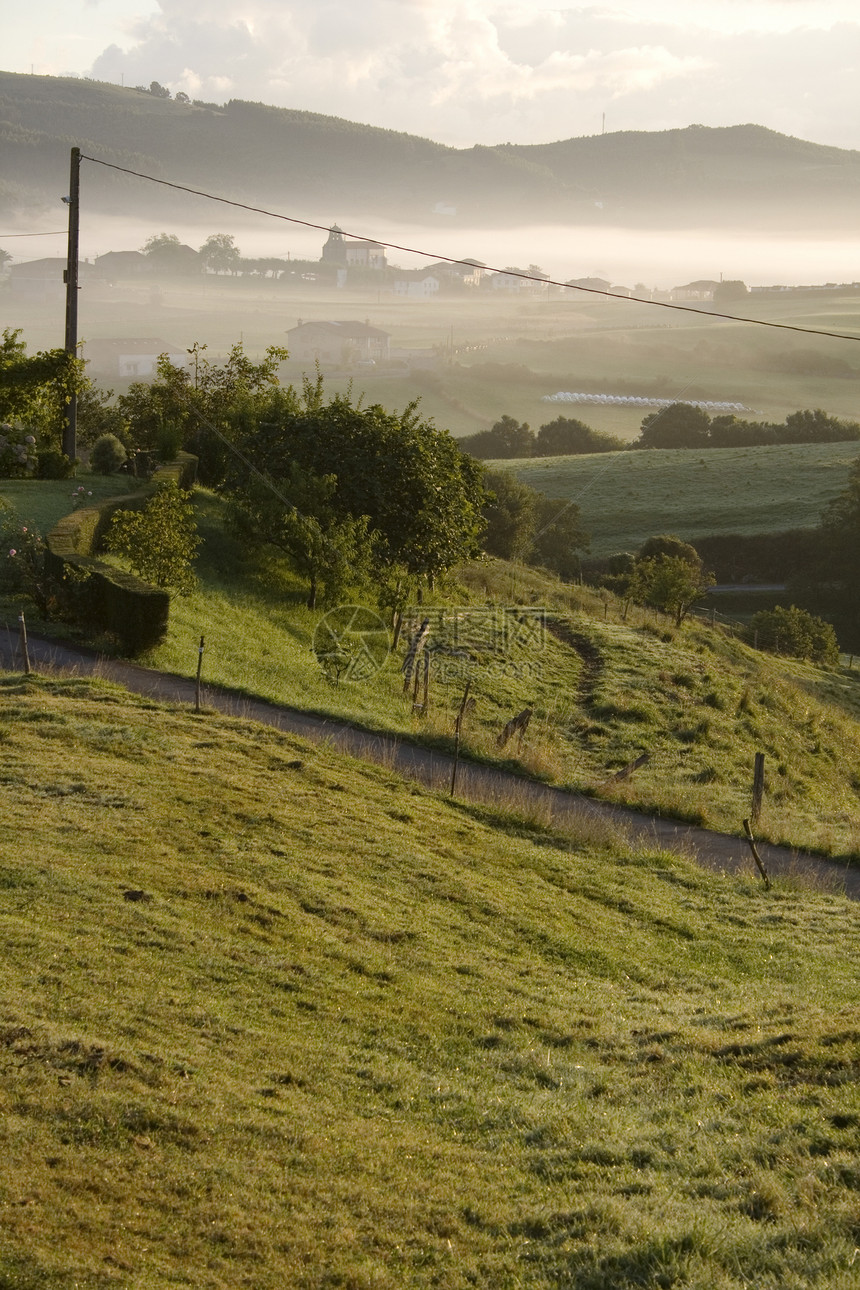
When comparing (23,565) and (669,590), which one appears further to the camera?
(669,590)

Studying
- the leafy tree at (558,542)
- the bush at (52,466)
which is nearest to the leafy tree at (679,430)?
the leafy tree at (558,542)

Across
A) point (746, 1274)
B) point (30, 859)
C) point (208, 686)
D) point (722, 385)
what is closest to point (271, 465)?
point (208, 686)

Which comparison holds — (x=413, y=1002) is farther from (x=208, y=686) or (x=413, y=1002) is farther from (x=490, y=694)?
(x=490, y=694)

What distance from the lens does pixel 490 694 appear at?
31.1m

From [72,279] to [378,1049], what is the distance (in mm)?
32423

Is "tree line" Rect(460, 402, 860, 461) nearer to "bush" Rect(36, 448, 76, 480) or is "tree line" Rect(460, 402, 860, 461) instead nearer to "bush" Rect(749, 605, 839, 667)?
"bush" Rect(749, 605, 839, 667)

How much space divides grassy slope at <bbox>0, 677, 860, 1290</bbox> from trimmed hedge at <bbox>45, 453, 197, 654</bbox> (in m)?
5.58

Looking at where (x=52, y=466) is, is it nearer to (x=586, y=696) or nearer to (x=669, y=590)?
(x=586, y=696)

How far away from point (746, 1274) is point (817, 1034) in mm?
4487

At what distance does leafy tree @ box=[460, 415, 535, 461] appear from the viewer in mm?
122562

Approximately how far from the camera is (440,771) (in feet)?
70.9

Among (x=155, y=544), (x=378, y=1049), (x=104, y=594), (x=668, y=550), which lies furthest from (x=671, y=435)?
(x=378, y=1049)

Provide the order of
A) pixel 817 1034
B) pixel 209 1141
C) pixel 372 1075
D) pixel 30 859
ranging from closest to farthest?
pixel 209 1141 < pixel 372 1075 < pixel 817 1034 < pixel 30 859

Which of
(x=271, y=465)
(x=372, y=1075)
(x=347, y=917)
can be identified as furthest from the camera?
(x=271, y=465)
